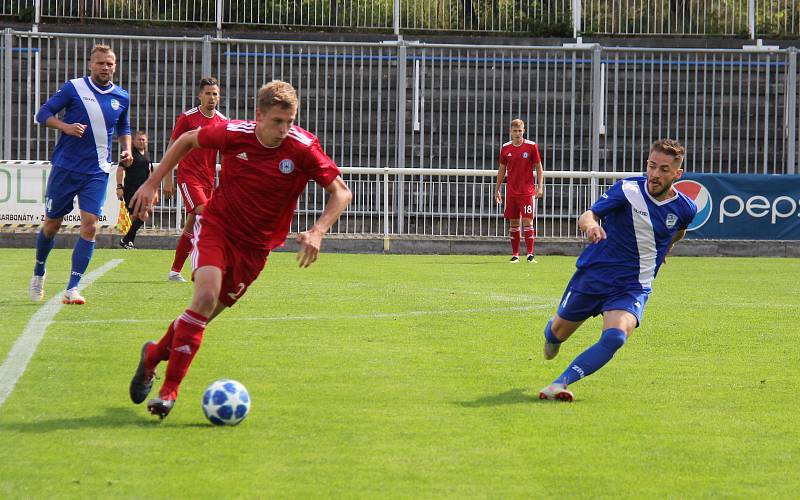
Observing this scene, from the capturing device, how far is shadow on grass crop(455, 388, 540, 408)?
19.7 ft

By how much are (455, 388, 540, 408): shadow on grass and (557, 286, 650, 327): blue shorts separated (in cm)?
77

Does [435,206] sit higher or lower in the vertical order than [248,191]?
lower

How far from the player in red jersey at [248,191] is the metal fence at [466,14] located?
56.9 feet

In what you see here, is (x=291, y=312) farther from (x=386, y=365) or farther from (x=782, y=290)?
(x=782, y=290)

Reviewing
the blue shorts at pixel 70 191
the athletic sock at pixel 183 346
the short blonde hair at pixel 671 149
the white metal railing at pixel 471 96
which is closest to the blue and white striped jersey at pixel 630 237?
the short blonde hair at pixel 671 149

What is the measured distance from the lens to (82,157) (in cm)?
1020

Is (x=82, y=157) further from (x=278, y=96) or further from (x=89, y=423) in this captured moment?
(x=89, y=423)

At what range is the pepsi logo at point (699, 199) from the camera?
20531 millimetres

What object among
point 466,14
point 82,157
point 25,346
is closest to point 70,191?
point 82,157

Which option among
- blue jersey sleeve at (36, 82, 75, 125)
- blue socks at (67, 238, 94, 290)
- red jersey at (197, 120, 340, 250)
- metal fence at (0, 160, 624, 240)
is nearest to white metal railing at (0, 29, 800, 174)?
metal fence at (0, 160, 624, 240)

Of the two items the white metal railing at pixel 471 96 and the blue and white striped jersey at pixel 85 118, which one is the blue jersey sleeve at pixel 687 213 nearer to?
the blue and white striped jersey at pixel 85 118

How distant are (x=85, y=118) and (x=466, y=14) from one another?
14298 mm

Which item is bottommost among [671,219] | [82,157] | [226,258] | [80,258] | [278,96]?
[80,258]

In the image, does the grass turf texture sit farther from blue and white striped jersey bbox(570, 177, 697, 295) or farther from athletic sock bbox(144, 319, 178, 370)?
blue and white striped jersey bbox(570, 177, 697, 295)
